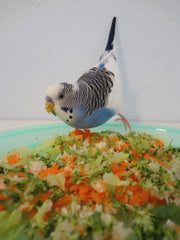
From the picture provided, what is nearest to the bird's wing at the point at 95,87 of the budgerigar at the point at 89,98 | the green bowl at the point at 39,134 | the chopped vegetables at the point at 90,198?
the budgerigar at the point at 89,98

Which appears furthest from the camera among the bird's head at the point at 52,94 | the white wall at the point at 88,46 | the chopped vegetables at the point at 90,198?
the white wall at the point at 88,46

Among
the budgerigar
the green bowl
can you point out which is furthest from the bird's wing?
the green bowl

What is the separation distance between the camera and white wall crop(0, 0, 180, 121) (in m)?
0.95

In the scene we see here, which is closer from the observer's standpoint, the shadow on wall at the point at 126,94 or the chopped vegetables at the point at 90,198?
the chopped vegetables at the point at 90,198

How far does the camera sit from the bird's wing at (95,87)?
0.61 metres

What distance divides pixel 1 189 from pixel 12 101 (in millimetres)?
796

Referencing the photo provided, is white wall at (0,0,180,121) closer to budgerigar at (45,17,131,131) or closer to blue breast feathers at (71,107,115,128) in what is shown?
budgerigar at (45,17,131,131)

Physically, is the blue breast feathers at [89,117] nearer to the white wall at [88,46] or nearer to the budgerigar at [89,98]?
the budgerigar at [89,98]

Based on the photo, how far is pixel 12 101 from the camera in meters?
1.12

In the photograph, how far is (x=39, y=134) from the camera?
80 cm

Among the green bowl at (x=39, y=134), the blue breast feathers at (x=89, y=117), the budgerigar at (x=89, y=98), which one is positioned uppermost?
the budgerigar at (x=89, y=98)

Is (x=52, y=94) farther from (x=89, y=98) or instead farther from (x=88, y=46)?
(x=88, y=46)

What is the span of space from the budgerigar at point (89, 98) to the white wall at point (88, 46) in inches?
12.4

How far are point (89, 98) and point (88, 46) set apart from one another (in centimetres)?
48
